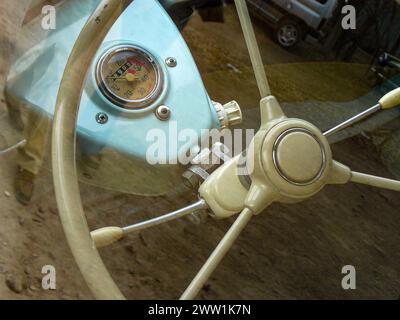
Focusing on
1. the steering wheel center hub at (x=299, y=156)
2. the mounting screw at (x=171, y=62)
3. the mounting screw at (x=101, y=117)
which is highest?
the mounting screw at (x=171, y=62)

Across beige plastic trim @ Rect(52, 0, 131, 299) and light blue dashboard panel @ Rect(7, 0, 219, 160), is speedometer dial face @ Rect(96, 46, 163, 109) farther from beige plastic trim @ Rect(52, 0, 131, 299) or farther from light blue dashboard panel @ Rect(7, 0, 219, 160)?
beige plastic trim @ Rect(52, 0, 131, 299)

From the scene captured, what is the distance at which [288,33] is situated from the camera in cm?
93

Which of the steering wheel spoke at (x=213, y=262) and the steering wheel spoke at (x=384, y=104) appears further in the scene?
the steering wheel spoke at (x=384, y=104)

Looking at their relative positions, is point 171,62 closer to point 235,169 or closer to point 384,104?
point 235,169

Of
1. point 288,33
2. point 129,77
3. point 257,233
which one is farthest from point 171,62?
point 257,233

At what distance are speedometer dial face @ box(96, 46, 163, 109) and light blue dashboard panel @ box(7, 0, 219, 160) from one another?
0.03ft

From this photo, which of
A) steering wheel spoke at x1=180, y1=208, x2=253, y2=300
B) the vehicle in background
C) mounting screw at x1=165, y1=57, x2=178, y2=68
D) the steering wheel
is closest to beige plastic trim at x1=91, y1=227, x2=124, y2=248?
the steering wheel

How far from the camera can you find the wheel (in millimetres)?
913

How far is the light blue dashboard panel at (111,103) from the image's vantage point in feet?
2.73

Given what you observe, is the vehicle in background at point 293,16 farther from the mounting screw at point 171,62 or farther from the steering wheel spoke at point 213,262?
the steering wheel spoke at point 213,262

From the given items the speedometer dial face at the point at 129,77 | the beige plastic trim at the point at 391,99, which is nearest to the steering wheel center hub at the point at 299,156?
the beige plastic trim at the point at 391,99

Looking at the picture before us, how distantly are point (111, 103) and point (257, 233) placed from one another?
1.11 ft

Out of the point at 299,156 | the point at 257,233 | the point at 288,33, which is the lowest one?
the point at 257,233
